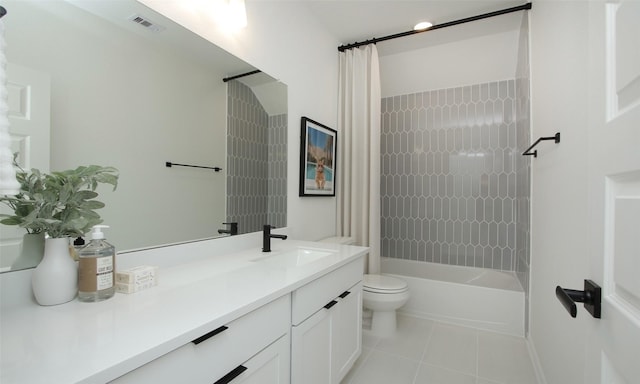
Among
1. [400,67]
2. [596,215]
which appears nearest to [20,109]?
[596,215]

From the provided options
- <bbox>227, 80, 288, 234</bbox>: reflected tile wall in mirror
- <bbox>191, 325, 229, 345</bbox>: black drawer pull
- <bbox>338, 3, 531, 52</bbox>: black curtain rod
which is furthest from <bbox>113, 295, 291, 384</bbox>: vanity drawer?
<bbox>338, 3, 531, 52</bbox>: black curtain rod

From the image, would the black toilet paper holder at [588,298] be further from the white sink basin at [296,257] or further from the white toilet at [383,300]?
the white toilet at [383,300]

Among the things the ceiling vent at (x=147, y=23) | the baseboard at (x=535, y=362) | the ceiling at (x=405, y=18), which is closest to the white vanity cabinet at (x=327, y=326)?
the baseboard at (x=535, y=362)

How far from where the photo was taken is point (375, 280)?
2453 mm

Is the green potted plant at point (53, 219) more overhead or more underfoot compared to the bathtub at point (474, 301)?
more overhead

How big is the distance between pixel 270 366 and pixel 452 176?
9.26ft

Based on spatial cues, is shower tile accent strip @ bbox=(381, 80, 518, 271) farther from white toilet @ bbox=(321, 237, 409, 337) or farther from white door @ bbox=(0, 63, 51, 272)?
white door @ bbox=(0, 63, 51, 272)

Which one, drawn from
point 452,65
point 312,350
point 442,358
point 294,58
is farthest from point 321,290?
point 452,65

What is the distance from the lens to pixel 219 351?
0.81 m

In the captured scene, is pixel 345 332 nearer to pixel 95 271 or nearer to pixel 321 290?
pixel 321 290

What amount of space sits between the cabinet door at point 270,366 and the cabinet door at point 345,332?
395 millimetres

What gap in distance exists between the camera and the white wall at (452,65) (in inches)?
110

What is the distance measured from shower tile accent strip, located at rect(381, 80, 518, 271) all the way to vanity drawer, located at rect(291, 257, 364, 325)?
1805mm

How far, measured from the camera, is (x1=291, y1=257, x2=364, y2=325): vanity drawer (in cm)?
116
